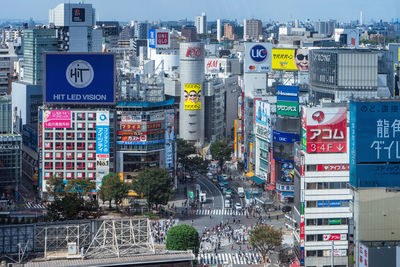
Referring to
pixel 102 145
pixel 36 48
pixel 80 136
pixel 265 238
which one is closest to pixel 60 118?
pixel 80 136

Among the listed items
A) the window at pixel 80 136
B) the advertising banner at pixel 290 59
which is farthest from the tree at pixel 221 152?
the window at pixel 80 136

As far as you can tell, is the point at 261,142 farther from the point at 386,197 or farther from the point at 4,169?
the point at 386,197

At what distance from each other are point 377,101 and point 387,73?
28.4 meters

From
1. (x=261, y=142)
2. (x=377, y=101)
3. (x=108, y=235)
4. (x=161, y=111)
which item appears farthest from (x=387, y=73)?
(x=108, y=235)

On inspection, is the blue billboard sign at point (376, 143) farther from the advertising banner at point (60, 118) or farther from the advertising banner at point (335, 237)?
the advertising banner at point (60, 118)

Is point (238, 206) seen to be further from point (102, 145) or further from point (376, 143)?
point (376, 143)

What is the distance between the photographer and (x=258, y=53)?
3430 inches

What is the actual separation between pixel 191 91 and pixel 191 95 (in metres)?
0.41

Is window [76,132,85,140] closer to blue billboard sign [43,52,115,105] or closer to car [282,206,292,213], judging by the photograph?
blue billboard sign [43,52,115,105]

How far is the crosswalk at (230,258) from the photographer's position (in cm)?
5166

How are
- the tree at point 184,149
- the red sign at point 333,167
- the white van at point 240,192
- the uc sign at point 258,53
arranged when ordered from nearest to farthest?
the red sign at point 333,167
the white van at point 240,192
the tree at point 184,149
the uc sign at point 258,53

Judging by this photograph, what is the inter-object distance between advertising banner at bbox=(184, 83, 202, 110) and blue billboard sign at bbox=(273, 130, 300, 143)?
25.4 meters

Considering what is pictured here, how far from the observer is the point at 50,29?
99.6 metres

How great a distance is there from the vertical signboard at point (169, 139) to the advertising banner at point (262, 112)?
7.44 metres
